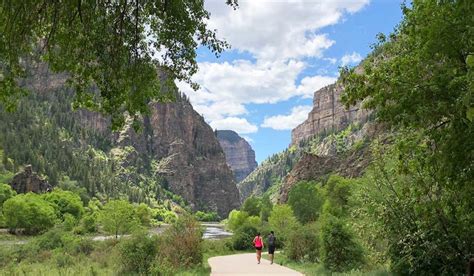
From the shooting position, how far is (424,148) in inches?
416

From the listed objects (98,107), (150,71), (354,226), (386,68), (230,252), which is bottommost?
(230,252)

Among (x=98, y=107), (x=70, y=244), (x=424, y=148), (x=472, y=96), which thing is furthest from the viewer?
(x=70, y=244)

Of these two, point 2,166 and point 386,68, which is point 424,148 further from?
point 2,166

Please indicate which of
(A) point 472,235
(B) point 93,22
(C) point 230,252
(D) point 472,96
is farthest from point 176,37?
(C) point 230,252

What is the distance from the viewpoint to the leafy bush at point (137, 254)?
17.3 m

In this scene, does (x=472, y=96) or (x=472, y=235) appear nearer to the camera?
(x=472, y=96)

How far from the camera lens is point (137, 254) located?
685 inches

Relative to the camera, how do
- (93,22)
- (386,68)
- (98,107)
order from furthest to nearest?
1. (386,68)
2. (98,107)
3. (93,22)

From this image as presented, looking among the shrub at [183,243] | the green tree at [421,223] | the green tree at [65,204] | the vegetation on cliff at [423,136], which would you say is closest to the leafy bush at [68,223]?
the green tree at [65,204]

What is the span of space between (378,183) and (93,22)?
42.0 ft

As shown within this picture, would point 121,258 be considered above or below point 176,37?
below

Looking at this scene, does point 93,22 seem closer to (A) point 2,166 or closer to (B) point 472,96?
(B) point 472,96

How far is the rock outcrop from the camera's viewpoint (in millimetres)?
115188

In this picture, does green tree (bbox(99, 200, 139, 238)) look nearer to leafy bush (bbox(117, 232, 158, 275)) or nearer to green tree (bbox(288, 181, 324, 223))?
green tree (bbox(288, 181, 324, 223))
